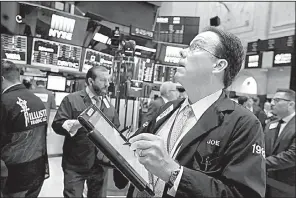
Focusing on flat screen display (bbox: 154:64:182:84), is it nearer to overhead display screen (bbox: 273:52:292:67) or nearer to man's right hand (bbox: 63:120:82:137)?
overhead display screen (bbox: 273:52:292:67)

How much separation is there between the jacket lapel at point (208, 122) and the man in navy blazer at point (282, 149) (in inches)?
77.7

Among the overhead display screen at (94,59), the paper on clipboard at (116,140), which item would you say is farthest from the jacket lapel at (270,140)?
the overhead display screen at (94,59)

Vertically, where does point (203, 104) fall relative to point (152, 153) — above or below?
above

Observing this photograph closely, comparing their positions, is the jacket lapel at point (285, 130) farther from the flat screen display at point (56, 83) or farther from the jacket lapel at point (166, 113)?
the flat screen display at point (56, 83)

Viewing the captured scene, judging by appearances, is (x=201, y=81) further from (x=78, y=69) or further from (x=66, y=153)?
(x=78, y=69)

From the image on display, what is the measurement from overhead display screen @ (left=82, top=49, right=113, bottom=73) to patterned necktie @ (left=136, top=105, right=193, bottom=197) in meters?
5.38

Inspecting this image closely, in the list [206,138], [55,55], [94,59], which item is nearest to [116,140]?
[206,138]

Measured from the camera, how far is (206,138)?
111 cm

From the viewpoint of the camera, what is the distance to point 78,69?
251 inches

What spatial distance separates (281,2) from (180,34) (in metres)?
3.02

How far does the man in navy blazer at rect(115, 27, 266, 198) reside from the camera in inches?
37.5

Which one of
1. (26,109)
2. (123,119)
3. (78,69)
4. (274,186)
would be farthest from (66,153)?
(78,69)

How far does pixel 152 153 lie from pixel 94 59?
594 cm

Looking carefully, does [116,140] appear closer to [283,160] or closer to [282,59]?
[283,160]
